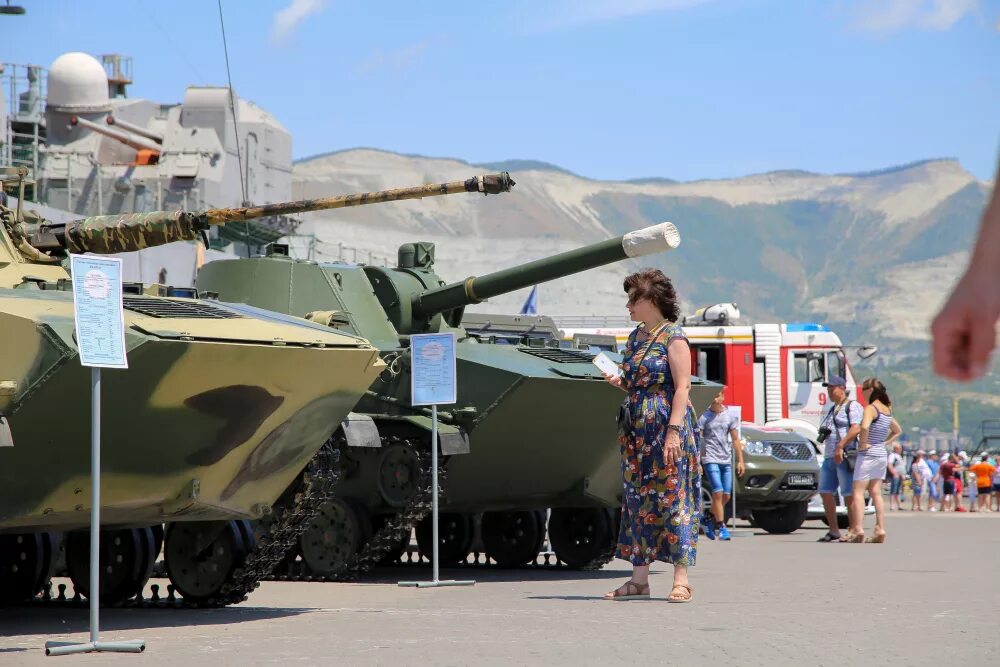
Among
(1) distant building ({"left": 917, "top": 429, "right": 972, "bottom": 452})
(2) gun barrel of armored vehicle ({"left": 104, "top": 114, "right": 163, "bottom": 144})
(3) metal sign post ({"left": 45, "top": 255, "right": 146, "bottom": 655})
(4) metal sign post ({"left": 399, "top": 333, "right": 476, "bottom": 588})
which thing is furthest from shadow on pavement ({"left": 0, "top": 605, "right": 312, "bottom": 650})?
(1) distant building ({"left": 917, "top": 429, "right": 972, "bottom": 452})

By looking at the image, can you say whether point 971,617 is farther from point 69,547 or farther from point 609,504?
point 69,547

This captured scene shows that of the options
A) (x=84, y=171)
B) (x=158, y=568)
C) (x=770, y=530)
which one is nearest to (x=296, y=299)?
(x=158, y=568)

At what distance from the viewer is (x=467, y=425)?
39.3 feet

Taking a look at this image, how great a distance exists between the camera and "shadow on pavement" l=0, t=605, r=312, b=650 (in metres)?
8.66

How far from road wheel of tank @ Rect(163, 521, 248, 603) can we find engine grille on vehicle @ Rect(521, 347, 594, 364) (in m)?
3.74

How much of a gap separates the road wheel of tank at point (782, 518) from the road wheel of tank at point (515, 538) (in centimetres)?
735

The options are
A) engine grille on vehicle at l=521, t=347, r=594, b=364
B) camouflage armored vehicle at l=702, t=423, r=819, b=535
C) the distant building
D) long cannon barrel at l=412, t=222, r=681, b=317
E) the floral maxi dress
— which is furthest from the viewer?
the distant building

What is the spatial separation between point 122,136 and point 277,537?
4402cm

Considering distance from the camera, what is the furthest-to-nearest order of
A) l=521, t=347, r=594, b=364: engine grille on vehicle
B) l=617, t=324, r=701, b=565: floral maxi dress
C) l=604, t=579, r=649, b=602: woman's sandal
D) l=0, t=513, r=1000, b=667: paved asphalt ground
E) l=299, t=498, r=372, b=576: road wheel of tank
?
l=521, t=347, r=594, b=364: engine grille on vehicle < l=299, t=498, r=372, b=576: road wheel of tank < l=604, t=579, r=649, b=602: woman's sandal < l=617, t=324, r=701, b=565: floral maxi dress < l=0, t=513, r=1000, b=667: paved asphalt ground

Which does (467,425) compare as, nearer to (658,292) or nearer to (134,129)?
(658,292)

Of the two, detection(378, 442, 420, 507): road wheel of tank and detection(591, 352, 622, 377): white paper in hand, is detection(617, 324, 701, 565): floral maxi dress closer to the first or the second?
detection(591, 352, 622, 377): white paper in hand

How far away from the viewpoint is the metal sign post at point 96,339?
7.28 metres

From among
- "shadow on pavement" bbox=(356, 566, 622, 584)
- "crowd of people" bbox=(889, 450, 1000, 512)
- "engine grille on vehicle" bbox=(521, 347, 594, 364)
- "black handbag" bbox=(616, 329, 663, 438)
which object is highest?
"engine grille on vehicle" bbox=(521, 347, 594, 364)

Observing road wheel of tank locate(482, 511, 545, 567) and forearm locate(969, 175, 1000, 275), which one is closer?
forearm locate(969, 175, 1000, 275)
